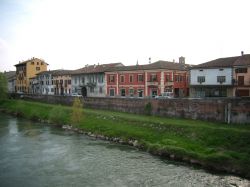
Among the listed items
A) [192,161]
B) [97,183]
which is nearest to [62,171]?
[97,183]

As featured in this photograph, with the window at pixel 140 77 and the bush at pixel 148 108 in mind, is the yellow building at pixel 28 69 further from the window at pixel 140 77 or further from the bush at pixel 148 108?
the bush at pixel 148 108

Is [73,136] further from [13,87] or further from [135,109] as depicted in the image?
[13,87]

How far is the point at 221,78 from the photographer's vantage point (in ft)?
156

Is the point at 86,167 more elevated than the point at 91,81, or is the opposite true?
the point at 91,81

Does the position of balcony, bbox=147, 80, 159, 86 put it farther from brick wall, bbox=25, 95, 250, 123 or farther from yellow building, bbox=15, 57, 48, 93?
yellow building, bbox=15, 57, 48, 93

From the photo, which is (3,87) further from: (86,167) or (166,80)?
(86,167)

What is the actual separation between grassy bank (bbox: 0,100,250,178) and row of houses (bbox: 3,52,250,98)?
12.9 m

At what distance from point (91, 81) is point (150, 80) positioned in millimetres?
17013

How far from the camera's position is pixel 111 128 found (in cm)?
3716

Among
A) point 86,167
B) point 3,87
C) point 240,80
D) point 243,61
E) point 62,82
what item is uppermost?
point 243,61

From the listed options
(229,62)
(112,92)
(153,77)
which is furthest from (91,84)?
(229,62)

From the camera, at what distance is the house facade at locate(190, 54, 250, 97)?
148ft

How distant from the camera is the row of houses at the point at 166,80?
4606 centimetres

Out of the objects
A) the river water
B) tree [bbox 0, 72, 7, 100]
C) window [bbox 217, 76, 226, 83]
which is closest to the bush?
the river water
